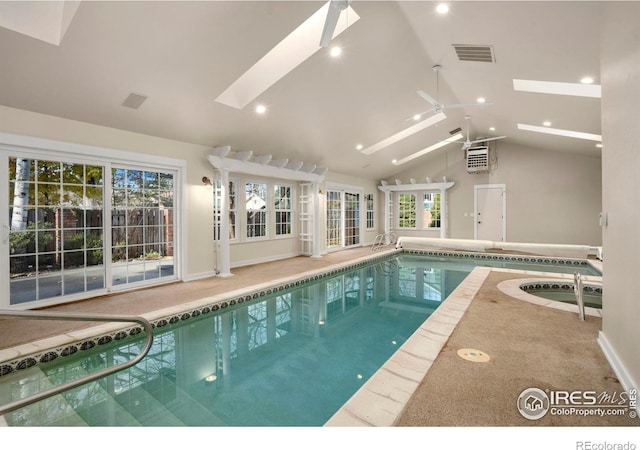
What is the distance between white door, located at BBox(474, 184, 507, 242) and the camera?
32.0 ft

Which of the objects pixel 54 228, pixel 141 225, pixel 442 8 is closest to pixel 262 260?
pixel 141 225

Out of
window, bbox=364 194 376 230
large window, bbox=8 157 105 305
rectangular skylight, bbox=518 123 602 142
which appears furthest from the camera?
window, bbox=364 194 376 230

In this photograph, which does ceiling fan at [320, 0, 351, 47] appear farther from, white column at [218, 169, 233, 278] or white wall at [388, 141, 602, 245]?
white wall at [388, 141, 602, 245]

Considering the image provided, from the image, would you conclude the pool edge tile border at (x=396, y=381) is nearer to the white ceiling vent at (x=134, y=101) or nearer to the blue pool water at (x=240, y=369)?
the blue pool water at (x=240, y=369)

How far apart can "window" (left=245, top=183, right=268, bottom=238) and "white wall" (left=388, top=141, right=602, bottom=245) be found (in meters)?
6.50

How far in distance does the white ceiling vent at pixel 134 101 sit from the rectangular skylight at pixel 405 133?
17.4 ft

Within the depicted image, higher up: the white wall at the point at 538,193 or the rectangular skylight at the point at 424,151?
the rectangular skylight at the point at 424,151

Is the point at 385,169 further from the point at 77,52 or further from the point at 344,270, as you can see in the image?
the point at 77,52

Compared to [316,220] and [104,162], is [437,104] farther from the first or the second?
[104,162]

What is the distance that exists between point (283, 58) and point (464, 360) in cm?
413

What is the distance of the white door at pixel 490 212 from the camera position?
975 cm

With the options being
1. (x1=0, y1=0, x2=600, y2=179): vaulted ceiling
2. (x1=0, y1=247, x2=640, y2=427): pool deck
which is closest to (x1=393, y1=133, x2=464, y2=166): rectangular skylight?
(x1=0, y1=0, x2=600, y2=179): vaulted ceiling

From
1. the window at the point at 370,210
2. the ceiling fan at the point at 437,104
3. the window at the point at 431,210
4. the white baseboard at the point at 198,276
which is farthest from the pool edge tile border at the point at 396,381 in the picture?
the window at the point at 431,210

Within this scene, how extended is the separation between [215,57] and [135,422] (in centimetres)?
361
